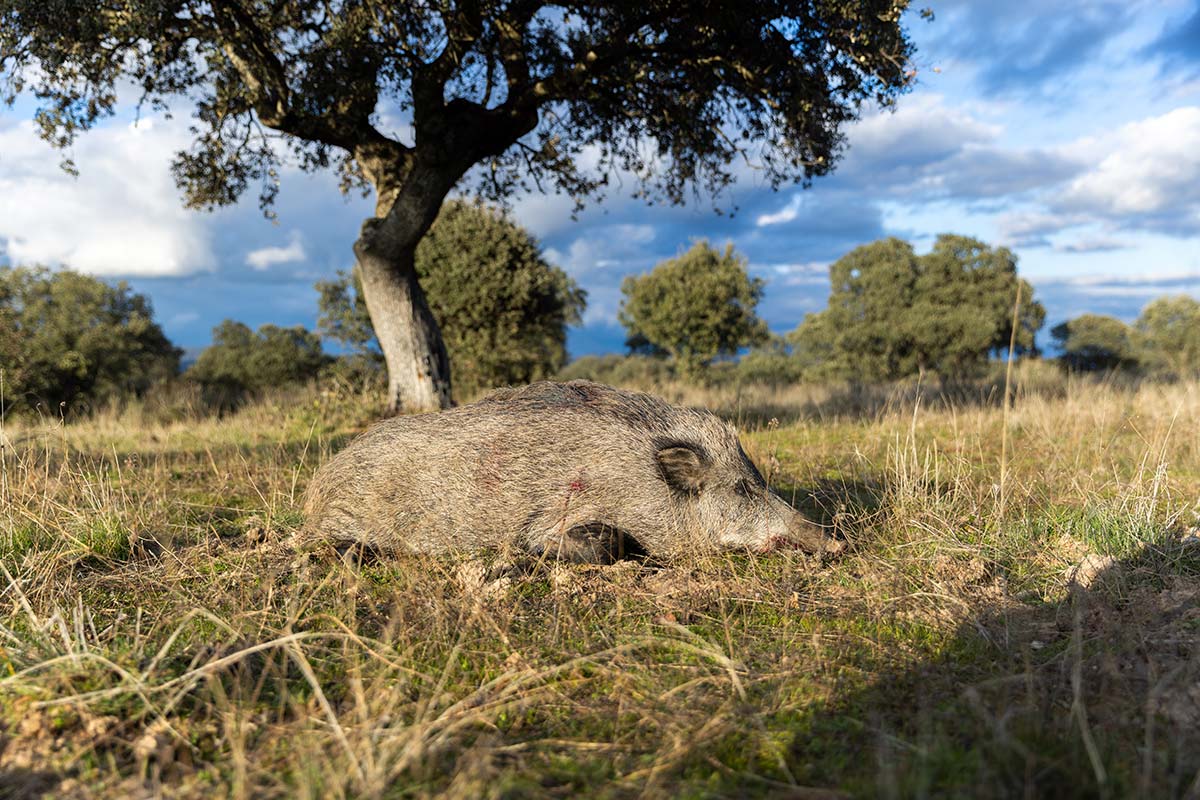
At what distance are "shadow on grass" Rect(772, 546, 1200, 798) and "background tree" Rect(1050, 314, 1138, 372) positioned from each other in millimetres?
47619

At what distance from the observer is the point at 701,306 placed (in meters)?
35.0

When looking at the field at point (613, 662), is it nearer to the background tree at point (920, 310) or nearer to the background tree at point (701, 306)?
the background tree at point (701, 306)

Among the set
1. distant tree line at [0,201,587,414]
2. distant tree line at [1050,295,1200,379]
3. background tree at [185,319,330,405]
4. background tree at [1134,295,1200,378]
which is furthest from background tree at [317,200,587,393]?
background tree at [1134,295,1200,378]

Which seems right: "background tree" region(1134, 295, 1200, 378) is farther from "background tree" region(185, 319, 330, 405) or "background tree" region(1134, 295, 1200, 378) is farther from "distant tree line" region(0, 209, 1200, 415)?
"background tree" region(185, 319, 330, 405)

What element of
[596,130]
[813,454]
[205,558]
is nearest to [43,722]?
[205,558]

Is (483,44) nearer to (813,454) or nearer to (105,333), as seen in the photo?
(813,454)

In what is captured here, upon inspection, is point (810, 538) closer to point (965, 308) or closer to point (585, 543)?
point (585, 543)

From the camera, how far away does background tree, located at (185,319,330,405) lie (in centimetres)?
3781

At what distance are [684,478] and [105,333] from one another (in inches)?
1011

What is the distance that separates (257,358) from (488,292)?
66.0ft

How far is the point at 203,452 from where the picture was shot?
1027 cm

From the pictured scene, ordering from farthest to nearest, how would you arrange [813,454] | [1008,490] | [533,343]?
[533,343] < [813,454] < [1008,490]

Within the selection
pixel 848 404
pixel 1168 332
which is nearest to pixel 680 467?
pixel 848 404

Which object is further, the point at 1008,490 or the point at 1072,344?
the point at 1072,344
